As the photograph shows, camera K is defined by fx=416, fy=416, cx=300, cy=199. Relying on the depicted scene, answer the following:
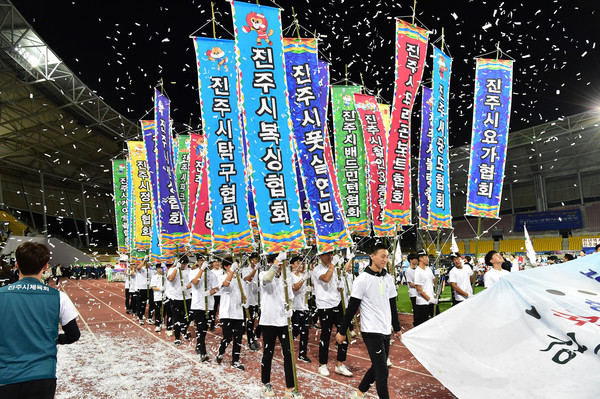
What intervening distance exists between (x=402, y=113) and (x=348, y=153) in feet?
7.73

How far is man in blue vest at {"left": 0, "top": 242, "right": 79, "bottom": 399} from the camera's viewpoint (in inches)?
101

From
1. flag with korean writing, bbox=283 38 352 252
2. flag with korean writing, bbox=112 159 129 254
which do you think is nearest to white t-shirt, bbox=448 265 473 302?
flag with korean writing, bbox=283 38 352 252

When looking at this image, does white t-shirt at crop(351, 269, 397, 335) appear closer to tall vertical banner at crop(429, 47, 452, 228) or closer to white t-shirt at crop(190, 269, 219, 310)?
white t-shirt at crop(190, 269, 219, 310)

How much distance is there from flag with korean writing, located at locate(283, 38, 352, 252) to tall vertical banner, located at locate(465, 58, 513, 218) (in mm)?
3701

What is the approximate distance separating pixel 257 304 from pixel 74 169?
37.7m

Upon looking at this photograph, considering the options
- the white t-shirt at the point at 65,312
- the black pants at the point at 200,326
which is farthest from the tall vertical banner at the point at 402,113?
the white t-shirt at the point at 65,312

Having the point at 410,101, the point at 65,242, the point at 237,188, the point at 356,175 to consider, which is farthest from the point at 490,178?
the point at 65,242

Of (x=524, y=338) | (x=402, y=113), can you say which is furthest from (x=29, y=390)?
(x=402, y=113)

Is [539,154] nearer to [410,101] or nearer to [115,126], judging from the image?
[410,101]

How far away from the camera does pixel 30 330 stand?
2.67 meters

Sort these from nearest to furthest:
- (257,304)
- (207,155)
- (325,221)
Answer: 1. (325,221)
2. (207,155)
3. (257,304)

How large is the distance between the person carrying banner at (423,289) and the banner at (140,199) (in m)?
9.53

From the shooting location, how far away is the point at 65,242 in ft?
128

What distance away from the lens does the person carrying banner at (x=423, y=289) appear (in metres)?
7.88
